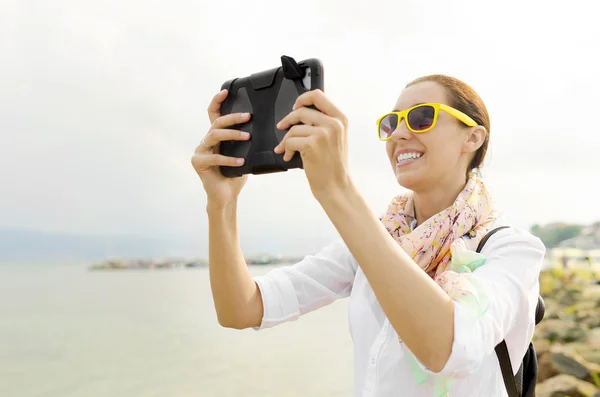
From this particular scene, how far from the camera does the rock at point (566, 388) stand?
350 centimetres

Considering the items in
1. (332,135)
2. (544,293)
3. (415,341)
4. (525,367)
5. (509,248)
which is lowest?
(544,293)

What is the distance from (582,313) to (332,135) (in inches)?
241

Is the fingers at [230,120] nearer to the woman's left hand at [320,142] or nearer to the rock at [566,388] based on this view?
the woman's left hand at [320,142]

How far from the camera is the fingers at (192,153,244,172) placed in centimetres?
131

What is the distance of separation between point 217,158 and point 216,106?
17 centimetres

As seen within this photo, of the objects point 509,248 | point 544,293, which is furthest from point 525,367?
point 544,293

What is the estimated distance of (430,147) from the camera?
61.0 inches

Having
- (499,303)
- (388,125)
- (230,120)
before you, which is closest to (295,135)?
(230,120)

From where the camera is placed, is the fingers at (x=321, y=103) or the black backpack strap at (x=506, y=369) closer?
the fingers at (x=321, y=103)

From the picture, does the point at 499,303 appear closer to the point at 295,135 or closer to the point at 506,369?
the point at 506,369

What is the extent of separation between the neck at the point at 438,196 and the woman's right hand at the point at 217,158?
57cm

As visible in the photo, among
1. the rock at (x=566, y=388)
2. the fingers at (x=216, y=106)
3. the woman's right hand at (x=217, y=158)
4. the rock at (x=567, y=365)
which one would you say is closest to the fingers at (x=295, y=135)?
the woman's right hand at (x=217, y=158)

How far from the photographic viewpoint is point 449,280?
4.13 ft

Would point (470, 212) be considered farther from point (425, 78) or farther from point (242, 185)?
point (242, 185)
